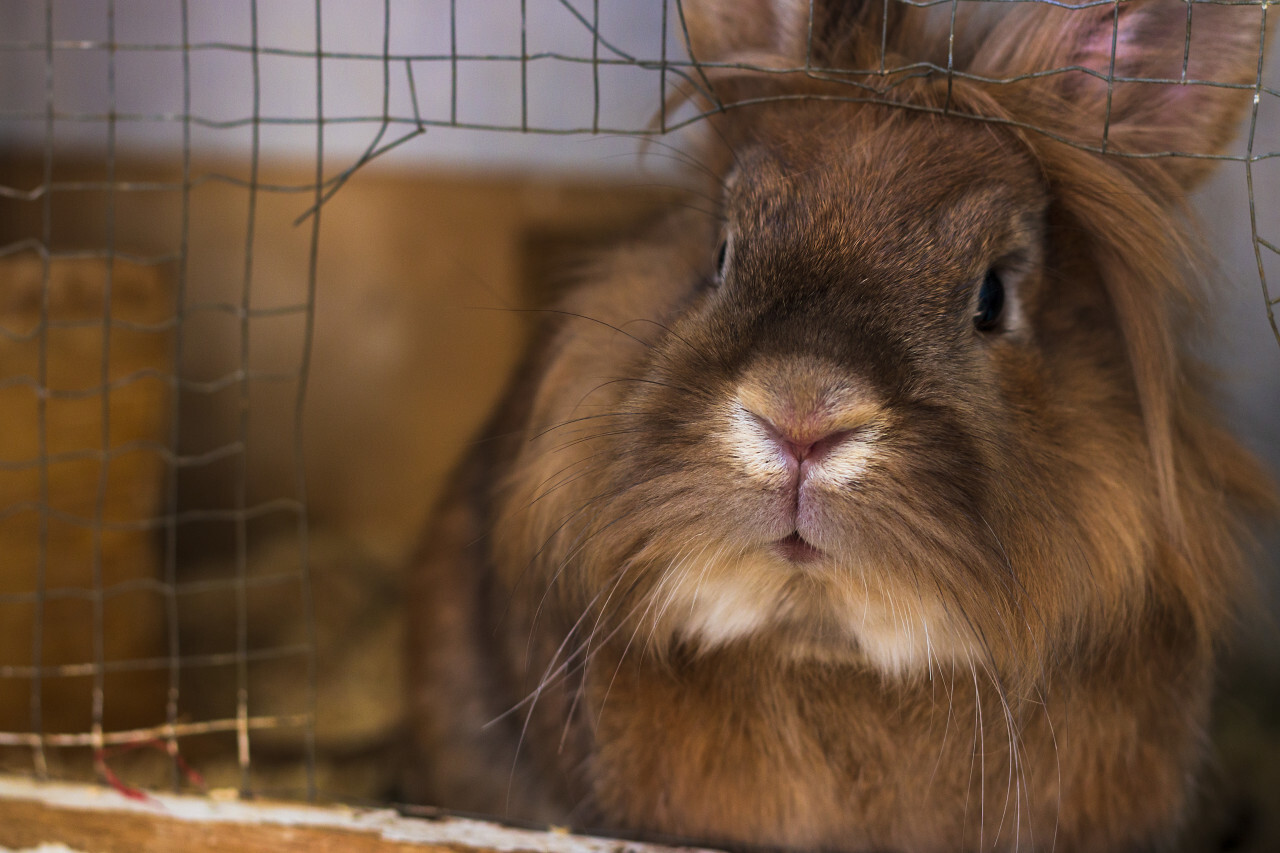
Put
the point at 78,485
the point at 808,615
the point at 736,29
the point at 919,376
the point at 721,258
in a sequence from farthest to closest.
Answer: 1. the point at 78,485
2. the point at 736,29
3. the point at 721,258
4. the point at 808,615
5. the point at 919,376

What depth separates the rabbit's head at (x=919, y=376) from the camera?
1.31m

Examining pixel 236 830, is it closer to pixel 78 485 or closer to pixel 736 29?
pixel 78 485

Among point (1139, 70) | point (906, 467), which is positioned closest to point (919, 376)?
point (906, 467)

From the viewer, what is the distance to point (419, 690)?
2648 millimetres

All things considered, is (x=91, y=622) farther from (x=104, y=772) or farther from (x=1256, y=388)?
(x=1256, y=388)

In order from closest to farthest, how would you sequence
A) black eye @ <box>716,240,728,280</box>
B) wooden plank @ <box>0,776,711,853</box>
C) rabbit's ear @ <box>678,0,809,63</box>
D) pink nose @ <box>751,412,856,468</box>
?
pink nose @ <box>751,412,856,468</box>, wooden plank @ <box>0,776,711,853</box>, black eye @ <box>716,240,728,280</box>, rabbit's ear @ <box>678,0,809,63</box>

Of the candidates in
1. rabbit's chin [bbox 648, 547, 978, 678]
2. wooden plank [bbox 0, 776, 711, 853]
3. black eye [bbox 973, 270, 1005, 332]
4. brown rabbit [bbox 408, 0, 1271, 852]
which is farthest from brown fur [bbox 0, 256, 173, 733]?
black eye [bbox 973, 270, 1005, 332]

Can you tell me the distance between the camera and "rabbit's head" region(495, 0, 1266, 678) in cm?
131

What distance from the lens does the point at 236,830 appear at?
1.59m

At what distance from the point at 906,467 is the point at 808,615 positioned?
33cm

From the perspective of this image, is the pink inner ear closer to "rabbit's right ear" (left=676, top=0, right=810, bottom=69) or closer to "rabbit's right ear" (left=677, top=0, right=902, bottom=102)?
"rabbit's right ear" (left=677, top=0, right=902, bottom=102)

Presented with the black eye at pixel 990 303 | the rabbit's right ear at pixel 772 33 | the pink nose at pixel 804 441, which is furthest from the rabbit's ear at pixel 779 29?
the pink nose at pixel 804 441

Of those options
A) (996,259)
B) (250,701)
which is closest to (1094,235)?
(996,259)

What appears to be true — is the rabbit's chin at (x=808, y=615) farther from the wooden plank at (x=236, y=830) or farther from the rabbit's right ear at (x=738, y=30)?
the rabbit's right ear at (x=738, y=30)
